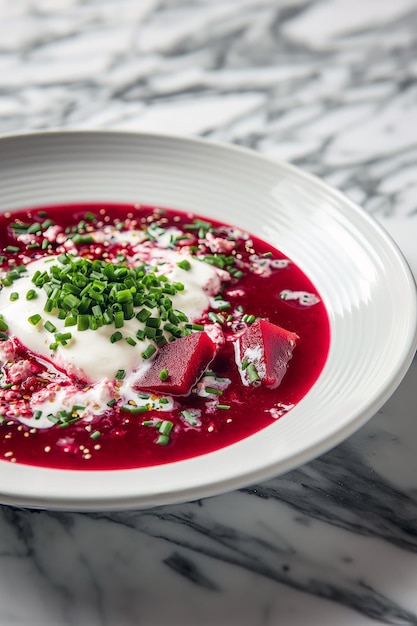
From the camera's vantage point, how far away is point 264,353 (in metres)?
3.27

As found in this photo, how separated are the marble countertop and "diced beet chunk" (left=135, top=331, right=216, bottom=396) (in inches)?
16.1

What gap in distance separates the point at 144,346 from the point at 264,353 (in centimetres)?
43

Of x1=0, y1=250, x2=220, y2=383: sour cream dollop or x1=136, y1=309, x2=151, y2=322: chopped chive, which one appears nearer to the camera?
x1=0, y1=250, x2=220, y2=383: sour cream dollop

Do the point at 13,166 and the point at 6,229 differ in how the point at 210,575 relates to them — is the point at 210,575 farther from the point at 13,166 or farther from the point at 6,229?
the point at 13,166

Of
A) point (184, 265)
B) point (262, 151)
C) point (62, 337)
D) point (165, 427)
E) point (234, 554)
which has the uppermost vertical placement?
point (262, 151)

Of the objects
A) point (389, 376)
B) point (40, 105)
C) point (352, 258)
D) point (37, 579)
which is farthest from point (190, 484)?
point (40, 105)

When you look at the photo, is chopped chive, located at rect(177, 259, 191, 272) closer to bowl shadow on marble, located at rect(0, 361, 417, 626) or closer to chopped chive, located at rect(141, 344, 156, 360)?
chopped chive, located at rect(141, 344, 156, 360)

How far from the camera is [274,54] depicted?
→ 19.9 ft

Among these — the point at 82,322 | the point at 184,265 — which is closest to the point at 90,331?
the point at 82,322

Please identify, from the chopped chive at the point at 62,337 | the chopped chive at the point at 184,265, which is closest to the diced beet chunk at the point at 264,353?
the chopped chive at the point at 184,265

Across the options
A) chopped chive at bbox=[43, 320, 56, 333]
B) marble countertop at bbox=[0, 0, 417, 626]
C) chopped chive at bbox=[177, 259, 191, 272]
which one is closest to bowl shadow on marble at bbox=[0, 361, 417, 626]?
marble countertop at bbox=[0, 0, 417, 626]

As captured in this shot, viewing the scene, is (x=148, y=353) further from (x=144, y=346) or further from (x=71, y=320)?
(x=71, y=320)

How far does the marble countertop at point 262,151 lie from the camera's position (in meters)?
2.69

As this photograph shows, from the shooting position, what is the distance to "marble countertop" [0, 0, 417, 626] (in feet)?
8.83
